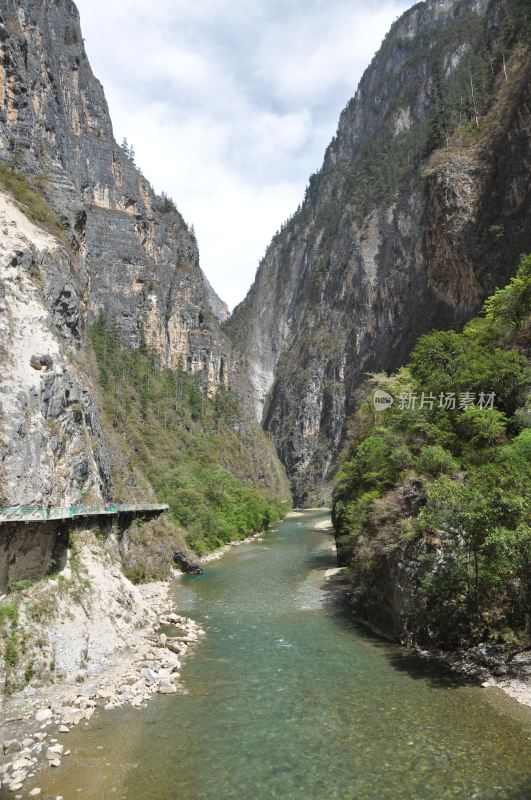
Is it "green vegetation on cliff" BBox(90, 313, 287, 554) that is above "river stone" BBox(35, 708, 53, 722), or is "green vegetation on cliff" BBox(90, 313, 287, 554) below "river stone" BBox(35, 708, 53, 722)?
above

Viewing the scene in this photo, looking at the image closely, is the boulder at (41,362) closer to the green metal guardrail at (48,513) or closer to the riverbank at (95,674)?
the green metal guardrail at (48,513)

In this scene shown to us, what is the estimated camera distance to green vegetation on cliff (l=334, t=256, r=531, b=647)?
1622 centimetres

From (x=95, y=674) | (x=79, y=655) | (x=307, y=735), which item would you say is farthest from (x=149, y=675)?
(x=307, y=735)

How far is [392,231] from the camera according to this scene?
108125 millimetres

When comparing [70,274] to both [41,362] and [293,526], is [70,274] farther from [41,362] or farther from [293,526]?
[293,526]

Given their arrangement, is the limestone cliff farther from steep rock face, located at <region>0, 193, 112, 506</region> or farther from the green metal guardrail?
the green metal guardrail

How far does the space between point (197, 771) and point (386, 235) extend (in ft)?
369

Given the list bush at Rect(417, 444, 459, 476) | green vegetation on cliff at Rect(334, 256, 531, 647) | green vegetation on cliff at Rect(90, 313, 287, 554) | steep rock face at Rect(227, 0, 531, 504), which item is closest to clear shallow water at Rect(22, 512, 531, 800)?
green vegetation on cliff at Rect(334, 256, 531, 647)

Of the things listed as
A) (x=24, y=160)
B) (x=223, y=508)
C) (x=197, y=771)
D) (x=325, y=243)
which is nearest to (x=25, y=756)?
(x=197, y=771)

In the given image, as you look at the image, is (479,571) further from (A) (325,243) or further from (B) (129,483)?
(A) (325,243)

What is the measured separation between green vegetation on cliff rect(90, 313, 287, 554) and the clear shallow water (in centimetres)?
2482

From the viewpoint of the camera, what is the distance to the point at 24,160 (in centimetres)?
4050

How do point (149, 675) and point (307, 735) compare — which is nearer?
point (307, 735)

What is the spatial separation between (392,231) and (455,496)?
328 ft
